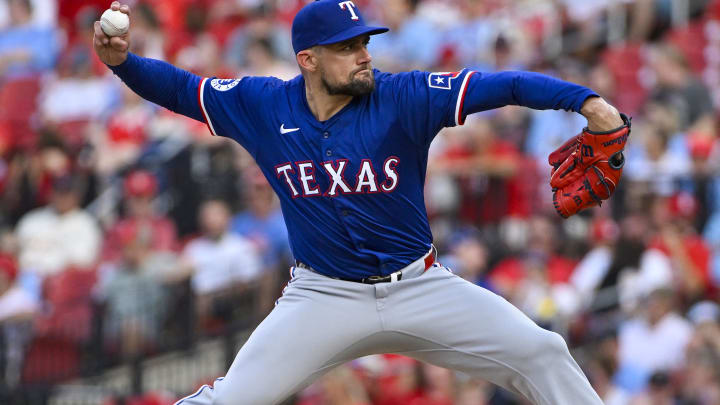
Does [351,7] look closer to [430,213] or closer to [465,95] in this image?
[465,95]

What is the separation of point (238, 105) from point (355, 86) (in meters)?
0.62

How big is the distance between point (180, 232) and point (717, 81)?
17.0ft

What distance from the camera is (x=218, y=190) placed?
1102cm

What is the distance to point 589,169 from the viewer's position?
16.6 ft

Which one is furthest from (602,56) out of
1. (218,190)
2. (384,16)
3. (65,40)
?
(65,40)

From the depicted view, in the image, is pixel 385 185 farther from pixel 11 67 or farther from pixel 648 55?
pixel 11 67

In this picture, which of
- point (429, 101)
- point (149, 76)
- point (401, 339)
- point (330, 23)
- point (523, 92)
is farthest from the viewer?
point (149, 76)

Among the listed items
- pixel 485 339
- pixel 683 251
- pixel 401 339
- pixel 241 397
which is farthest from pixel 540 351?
pixel 683 251

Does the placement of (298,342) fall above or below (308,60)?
below

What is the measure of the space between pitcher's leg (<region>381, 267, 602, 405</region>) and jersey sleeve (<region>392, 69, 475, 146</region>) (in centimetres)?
68

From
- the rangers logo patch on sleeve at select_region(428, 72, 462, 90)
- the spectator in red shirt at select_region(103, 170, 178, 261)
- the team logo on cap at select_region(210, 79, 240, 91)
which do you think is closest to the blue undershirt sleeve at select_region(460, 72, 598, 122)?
the rangers logo patch on sleeve at select_region(428, 72, 462, 90)

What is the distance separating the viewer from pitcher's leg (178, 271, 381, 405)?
5164mm

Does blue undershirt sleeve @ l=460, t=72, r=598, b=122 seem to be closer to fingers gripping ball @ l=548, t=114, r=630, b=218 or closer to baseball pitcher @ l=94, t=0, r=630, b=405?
A: baseball pitcher @ l=94, t=0, r=630, b=405

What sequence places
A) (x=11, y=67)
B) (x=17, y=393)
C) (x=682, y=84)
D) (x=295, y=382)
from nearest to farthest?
(x=295, y=382) < (x=17, y=393) < (x=682, y=84) < (x=11, y=67)
